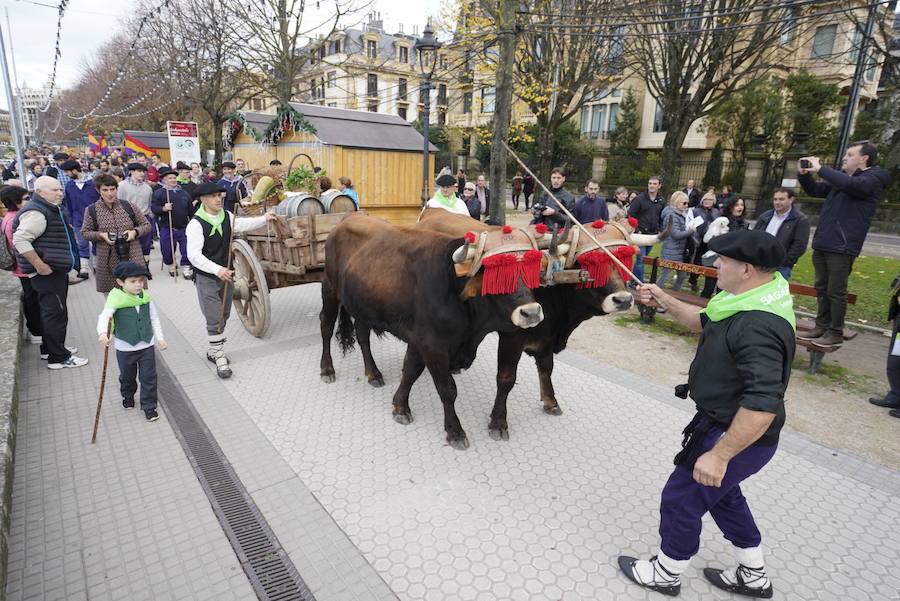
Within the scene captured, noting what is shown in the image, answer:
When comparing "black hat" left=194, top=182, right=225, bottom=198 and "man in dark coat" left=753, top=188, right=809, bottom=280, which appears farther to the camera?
"man in dark coat" left=753, top=188, right=809, bottom=280

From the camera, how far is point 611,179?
25141 mm

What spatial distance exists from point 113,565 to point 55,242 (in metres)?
3.59

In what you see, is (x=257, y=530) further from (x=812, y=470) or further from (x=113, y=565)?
(x=812, y=470)

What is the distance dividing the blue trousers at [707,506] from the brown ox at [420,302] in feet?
4.17

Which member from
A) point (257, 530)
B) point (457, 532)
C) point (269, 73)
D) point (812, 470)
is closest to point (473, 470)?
point (457, 532)

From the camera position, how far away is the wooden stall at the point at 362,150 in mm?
10398

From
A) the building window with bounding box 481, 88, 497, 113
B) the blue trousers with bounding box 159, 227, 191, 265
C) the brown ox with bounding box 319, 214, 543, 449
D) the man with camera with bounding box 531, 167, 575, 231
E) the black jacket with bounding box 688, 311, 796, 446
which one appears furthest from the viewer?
the building window with bounding box 481, 88, 497, 113

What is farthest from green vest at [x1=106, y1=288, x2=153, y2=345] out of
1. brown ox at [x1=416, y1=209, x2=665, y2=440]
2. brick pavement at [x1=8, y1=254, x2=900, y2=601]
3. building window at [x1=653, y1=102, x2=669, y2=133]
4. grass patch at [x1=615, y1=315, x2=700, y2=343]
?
building window at [x1=653, y1=102, x2=669, y2=133]

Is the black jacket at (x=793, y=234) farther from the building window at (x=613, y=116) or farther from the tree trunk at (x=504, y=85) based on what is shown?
the building window at (x=613, y=116)

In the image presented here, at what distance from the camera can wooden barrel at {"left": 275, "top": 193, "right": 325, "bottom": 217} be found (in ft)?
19.5

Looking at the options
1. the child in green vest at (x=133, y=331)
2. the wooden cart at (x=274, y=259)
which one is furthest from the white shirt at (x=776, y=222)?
the child in green vest at (x=133, y=331)

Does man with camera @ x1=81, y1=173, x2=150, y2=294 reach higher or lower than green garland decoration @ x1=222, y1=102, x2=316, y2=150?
lower

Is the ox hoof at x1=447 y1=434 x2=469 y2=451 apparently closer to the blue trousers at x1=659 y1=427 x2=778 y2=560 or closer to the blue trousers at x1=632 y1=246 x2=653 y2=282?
the blue trousers at x1=659 y1=427 x2=778 y2=560

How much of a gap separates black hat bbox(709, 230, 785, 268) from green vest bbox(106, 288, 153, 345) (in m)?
4.29
